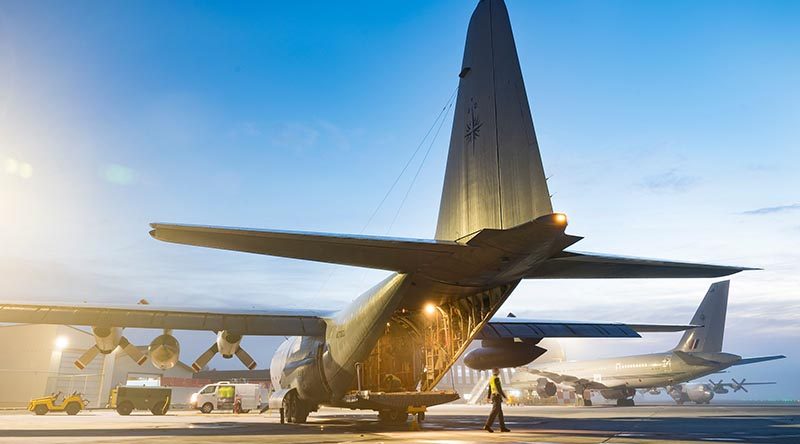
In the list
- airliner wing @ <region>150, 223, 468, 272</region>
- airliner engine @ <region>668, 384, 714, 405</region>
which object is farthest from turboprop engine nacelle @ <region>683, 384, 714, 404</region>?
airliner wing @ <region>150, 223, 468, 272</region>

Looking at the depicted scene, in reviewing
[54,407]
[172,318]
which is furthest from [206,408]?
[172,318]

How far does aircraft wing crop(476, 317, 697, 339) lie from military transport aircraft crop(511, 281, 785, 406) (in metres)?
17.5

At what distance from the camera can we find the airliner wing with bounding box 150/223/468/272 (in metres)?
6.57

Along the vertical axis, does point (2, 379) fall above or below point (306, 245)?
below

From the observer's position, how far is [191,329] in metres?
13.6

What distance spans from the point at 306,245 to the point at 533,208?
3.44 m

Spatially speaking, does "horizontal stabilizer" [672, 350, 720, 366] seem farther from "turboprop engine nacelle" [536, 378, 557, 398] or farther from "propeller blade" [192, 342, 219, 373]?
"propeller blade" [192, 342, 219, 373]

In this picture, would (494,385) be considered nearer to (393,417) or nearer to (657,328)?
(393,417)

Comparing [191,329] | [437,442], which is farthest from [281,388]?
[437,442]

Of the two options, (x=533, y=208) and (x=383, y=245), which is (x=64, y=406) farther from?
(x=533, y=208)

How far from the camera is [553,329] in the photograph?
1588 cm

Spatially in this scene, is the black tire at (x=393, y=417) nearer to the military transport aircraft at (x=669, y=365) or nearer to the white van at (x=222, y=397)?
the white van at (x=222, y=397)

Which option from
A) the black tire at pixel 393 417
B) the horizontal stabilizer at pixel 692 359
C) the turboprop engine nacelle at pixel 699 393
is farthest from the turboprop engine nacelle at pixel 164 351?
the turboprop engine nacelle at pixel 699 393

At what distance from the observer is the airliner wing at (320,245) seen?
21.5ft
